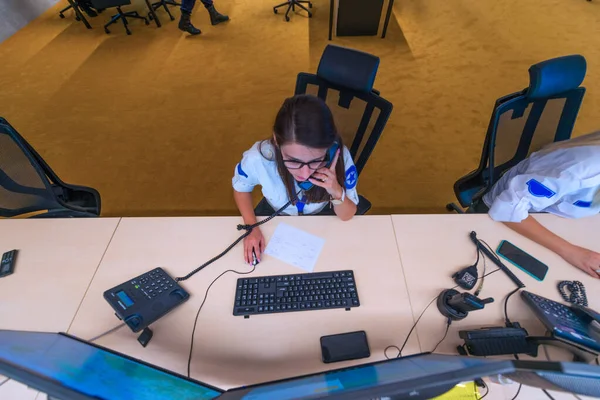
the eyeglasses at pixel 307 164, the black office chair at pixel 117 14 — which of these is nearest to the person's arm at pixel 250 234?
the eyeglasses at pixel 307 164

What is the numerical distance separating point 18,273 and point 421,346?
1.32m

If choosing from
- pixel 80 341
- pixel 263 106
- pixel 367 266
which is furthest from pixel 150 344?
pixel 263 106

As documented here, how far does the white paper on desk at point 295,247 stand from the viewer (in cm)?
108

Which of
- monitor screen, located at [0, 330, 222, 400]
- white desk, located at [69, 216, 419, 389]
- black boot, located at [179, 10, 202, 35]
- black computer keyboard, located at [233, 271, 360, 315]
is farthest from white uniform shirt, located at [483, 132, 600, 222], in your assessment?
black boot, located at [179, 10, 202, 35]

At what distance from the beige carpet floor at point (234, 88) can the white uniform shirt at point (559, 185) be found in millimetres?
948

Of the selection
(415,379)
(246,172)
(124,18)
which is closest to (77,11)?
(124,18)

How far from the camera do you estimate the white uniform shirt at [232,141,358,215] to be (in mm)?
1158

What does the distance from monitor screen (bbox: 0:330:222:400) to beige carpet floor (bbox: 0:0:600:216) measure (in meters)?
1.46

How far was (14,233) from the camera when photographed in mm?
1157

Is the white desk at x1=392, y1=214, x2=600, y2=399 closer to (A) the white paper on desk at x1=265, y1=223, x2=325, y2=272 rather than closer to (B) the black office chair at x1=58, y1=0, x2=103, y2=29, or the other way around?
(A) the white paper on desk at x1=265, y1=223, x2=325, y2=272

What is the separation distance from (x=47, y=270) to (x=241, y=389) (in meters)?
0.87

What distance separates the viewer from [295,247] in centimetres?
112

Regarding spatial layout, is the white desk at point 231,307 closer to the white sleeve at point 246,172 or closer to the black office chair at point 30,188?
the white sleeve at point 246,172

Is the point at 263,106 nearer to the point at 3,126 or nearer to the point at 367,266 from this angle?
the point at 3,126
